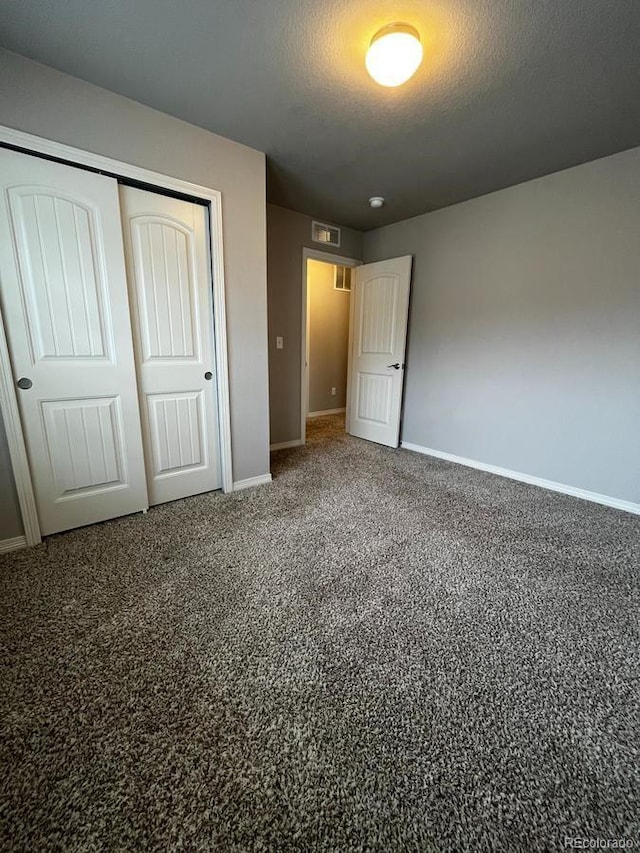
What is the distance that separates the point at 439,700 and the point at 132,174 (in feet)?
9.91

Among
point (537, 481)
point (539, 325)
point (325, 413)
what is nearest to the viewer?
point (539, 325)

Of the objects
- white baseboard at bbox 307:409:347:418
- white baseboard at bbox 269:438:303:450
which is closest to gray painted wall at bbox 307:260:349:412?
white baseboard at bbox 307:409:347:418

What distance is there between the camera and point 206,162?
7.36 ft

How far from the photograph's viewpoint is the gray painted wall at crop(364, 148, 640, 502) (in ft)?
8.09

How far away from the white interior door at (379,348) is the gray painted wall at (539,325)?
0.65 ft

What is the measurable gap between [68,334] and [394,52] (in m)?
2.16

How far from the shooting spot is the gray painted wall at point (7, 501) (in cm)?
184

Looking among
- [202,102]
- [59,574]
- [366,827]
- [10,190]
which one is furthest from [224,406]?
[366,827]

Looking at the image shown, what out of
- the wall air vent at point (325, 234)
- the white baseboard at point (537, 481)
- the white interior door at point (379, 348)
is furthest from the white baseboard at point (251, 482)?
the wall air vent at point (325, 234)

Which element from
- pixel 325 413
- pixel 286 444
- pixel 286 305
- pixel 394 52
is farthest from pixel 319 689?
pixel 325 413

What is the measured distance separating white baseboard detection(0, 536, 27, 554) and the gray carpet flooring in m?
0.10

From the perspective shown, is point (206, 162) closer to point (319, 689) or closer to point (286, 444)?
point (286, 444)

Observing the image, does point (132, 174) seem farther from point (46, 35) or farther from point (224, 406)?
point (224, 406)

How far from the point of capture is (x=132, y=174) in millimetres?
2002
